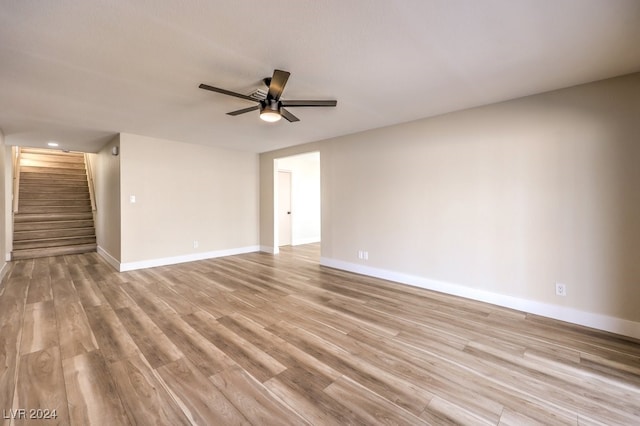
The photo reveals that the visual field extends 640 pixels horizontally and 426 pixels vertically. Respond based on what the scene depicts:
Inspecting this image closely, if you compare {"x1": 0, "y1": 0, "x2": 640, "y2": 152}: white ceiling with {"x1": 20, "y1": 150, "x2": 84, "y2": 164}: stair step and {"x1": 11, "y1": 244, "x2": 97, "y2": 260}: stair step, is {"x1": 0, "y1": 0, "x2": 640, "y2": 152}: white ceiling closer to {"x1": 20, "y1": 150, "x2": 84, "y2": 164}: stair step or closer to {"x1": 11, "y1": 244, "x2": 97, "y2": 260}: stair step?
{"x1": 11, "y1": 244, "x2": 97, "y2": 260}: stair step

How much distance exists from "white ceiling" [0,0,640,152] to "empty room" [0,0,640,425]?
2 cm

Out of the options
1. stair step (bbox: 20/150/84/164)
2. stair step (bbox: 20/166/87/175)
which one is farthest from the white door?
stair step (bbox: 20/150/84/164)

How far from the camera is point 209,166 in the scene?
18.3 ft

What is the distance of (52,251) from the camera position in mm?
5797

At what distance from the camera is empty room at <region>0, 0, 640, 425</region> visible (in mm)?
1607

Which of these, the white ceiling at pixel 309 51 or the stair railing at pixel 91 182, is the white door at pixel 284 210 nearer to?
the white ceiling at pixel 309 51

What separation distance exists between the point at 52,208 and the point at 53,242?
4.16 ft

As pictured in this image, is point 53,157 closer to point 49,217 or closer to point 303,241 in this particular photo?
point 49,217

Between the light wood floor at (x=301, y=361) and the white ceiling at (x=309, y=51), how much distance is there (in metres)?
2.36

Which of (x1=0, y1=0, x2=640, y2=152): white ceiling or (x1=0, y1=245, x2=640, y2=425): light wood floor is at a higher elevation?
(x1=0, y1=0, x2=640, y2=152): white ceiling

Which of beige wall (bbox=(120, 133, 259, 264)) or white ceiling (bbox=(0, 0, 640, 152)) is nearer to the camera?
white ceiling (bbox=(0, 0, 640, 152))

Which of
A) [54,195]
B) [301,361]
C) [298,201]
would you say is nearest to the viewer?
[301,361]

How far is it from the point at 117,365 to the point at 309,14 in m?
2.79

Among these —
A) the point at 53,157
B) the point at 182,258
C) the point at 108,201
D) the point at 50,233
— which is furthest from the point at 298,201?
the point at 53,157
